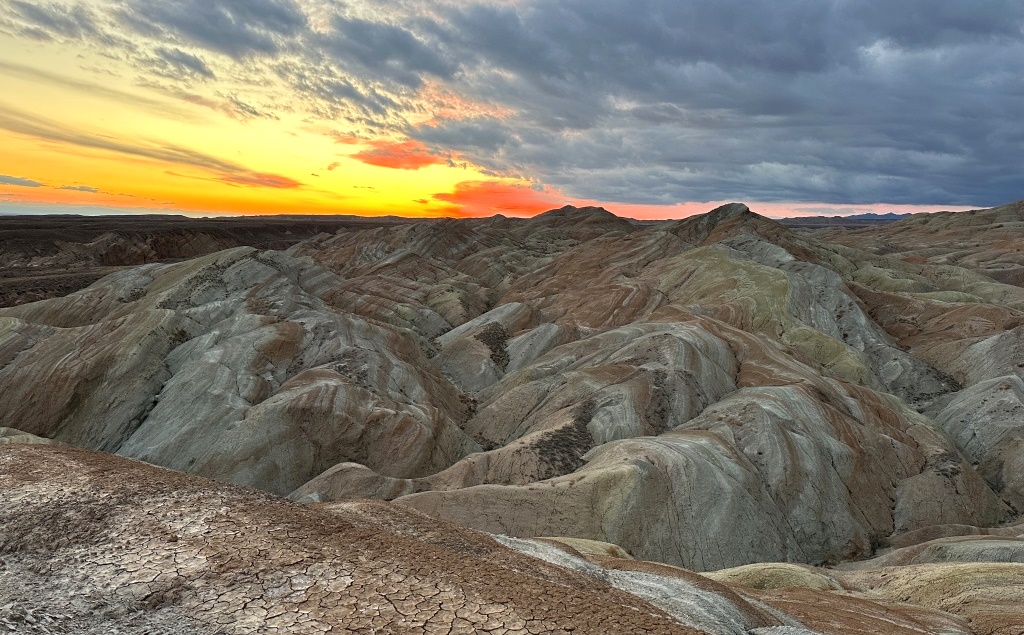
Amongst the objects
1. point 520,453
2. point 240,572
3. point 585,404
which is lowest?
point 520,453

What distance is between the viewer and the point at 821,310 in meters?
60.5

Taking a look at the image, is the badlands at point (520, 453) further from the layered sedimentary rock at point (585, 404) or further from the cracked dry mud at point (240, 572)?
the layered sedimentary rock at point (585, 404)

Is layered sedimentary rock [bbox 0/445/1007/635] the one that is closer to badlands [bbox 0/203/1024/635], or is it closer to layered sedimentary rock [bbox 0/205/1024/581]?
badlands [bbox 0/203/1024/635]

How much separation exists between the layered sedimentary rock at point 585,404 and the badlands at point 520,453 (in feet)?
0.66

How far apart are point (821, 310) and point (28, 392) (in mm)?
67399

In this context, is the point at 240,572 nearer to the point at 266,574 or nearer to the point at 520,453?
the point at 266,574

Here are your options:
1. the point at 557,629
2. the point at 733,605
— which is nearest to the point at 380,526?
the point at 557,629

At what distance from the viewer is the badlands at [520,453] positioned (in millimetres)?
9766

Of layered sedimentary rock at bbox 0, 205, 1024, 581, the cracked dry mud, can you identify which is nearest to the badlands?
the cracked dry mud

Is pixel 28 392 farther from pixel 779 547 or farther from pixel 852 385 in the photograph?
pixel 852 385

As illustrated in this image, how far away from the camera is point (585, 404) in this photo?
39312 mm

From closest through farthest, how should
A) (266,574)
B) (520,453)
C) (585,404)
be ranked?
(266,574), (520,453), (585,404)

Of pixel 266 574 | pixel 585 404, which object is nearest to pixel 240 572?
pixel 266 574

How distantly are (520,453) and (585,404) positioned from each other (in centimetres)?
767
